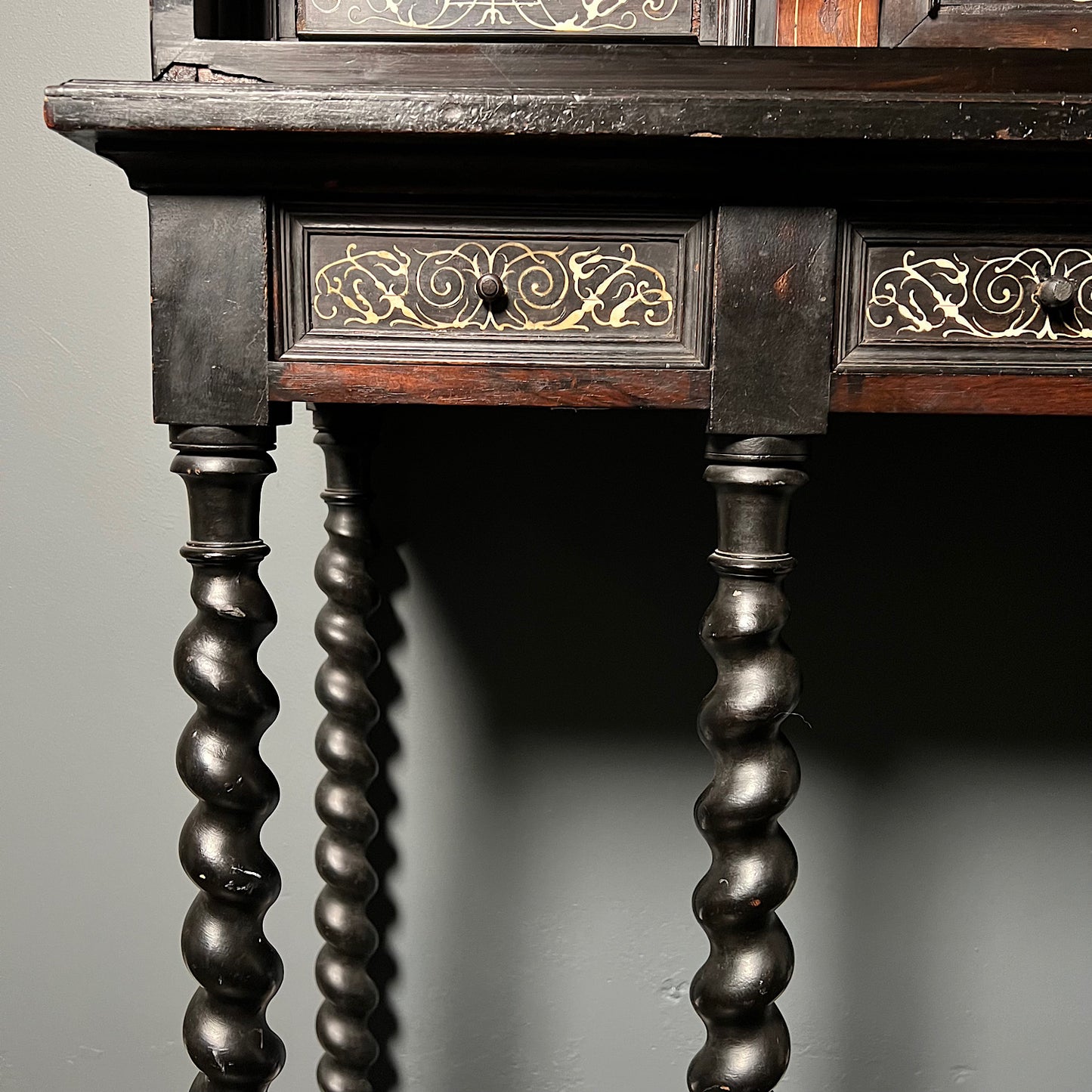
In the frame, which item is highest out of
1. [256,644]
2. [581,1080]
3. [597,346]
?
[597,346]

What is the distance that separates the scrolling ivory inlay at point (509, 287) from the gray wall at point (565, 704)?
525 mm

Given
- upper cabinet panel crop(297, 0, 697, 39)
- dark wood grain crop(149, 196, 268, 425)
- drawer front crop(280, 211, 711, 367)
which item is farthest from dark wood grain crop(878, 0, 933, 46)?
dark wood grain crop(149, 196, 268, 425)

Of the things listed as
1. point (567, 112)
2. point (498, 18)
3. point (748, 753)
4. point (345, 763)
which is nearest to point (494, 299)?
point (567, 112)

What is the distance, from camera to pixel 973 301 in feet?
2.38

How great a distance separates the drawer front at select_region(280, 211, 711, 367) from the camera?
72cm

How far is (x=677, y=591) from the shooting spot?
1260mm

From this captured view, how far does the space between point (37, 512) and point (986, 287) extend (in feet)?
3.44

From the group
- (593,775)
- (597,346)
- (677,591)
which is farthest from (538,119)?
(593,775)

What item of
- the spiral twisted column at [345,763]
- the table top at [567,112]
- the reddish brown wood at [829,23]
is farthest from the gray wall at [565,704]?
the table top at [567,112]

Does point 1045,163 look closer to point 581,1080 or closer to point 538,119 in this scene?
point 538,119

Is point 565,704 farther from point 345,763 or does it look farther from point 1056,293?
point 1056,293

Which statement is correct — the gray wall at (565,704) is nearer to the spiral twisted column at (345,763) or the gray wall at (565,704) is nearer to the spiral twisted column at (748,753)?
the spiral twisted column at (345,763)

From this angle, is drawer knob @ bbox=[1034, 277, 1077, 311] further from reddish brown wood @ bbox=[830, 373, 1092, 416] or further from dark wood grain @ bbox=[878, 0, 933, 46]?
dark wood grain @ bbox=[878, 0, 933, 46]

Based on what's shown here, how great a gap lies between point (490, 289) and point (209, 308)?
0.59ft
